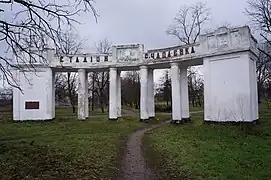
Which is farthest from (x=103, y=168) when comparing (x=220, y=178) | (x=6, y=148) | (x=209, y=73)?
(x=209, y=73)

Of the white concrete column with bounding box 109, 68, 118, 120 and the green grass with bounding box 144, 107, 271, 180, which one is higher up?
the white concrete column with bounding box 109, 68, 118, 120

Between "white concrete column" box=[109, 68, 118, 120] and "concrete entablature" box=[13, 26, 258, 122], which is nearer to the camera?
"concrete entablature" box=[13, 26, 258, 122]

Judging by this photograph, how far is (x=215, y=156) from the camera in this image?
969 centimetres

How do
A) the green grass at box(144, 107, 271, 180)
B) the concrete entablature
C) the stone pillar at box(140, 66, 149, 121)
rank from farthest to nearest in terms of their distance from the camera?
the stone pillar at box(140, 66, 149, 121) → the concrete entablature → the green grass at box(144, 107, 271, 180)

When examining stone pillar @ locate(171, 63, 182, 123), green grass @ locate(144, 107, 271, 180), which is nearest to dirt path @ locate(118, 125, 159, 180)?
green grass @ locate(144, 107, 271, 180)

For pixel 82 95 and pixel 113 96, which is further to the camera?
pixel 82 95

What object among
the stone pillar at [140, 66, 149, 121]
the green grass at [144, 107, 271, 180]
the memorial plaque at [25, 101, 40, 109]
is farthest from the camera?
the memorial plaque at [25, 101, 40, 109]

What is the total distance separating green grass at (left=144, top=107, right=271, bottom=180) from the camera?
7.65 m

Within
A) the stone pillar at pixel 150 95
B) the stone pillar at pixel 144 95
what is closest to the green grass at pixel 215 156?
the stone pillar at pixel 144 95

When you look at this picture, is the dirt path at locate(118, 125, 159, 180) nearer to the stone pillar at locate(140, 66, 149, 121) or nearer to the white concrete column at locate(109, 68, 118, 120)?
the stone pillar at locate(140, 66, 149, 121)

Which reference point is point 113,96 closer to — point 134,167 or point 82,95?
point 82,95

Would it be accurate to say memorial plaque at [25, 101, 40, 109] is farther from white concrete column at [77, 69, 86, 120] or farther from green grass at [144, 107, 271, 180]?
green grass at [144, 107, 271, 180]

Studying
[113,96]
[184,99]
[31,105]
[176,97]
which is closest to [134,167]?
[176,97]

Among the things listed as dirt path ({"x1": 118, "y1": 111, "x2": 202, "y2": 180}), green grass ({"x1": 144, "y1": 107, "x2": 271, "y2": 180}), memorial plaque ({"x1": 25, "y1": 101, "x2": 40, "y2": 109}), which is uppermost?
memorial plaque ({"x1": 25, "y1": 101, "x2": 40, "y2": 109})
